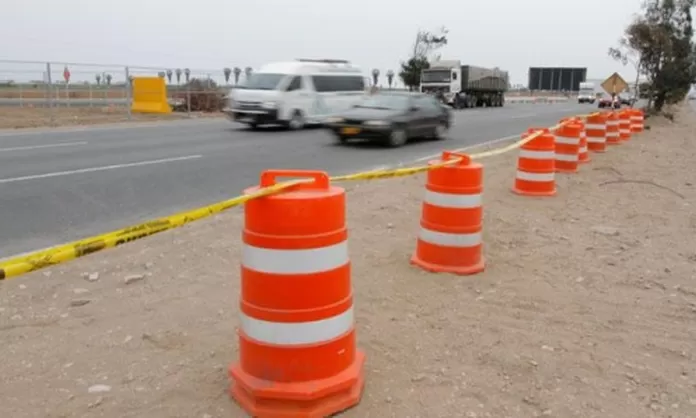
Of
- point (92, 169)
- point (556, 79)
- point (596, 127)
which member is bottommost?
point (92, 169)

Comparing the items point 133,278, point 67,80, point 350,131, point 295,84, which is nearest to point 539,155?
point 133,278

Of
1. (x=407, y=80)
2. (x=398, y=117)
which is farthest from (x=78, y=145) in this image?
(x=407, y=80)

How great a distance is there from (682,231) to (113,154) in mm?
10709

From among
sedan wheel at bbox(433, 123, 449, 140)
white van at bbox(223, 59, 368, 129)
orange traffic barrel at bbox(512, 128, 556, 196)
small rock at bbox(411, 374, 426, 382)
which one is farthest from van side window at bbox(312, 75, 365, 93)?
small rock at bbox(411, 374, 426, 382)

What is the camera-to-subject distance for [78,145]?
50.2 ft

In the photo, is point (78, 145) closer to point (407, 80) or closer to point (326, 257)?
point (326, 257)

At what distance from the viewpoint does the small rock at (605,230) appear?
699cm

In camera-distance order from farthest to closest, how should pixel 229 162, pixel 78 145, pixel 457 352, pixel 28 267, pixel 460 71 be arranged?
pixel 460 71 → pixel 78 145 → pixel 229 162 → pixel 457 352 → pixel 28 267

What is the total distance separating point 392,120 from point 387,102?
4.12 feet

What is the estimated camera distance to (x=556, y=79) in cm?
9238

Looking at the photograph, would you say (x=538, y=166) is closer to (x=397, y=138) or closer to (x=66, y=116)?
(x=397, y=138)

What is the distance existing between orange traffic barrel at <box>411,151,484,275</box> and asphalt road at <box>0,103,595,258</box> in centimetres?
216

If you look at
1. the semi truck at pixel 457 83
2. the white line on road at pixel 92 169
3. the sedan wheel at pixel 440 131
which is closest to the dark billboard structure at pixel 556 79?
the semi truck at pixel 457 83

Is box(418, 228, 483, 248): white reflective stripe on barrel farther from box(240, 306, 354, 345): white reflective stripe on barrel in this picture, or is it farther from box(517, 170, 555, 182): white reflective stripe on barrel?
box(517, 170, 555, 182): white reflective stripe on barrel
